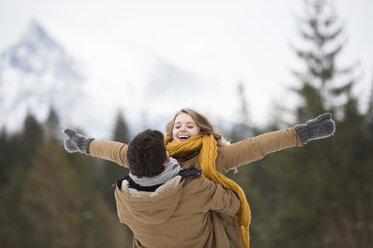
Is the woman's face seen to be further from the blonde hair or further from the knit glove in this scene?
the knit glove

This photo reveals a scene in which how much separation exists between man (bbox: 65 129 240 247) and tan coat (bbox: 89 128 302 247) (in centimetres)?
13

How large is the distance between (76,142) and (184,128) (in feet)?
2.87

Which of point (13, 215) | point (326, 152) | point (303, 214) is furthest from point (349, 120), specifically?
point (13, 215)

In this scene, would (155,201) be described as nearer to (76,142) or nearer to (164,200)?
(164,200)

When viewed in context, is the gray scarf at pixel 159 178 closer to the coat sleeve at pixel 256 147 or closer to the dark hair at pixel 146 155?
the dark hair at pixel 146 155

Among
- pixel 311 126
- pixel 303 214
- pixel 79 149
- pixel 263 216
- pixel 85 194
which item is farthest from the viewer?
pixel 85 194

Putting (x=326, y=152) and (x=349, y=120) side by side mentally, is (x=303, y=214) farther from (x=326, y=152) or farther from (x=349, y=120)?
(x=349, y=120)

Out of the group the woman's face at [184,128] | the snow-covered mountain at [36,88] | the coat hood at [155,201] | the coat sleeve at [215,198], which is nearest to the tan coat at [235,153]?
the coat sleeve at [215,198]

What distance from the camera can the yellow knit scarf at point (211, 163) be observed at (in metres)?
1.97

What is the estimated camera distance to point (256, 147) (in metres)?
2.08

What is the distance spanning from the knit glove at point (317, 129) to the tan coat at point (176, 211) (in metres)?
0.65

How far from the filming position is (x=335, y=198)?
11.6m

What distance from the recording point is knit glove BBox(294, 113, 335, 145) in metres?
1.99

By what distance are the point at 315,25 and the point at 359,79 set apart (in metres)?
2.94
